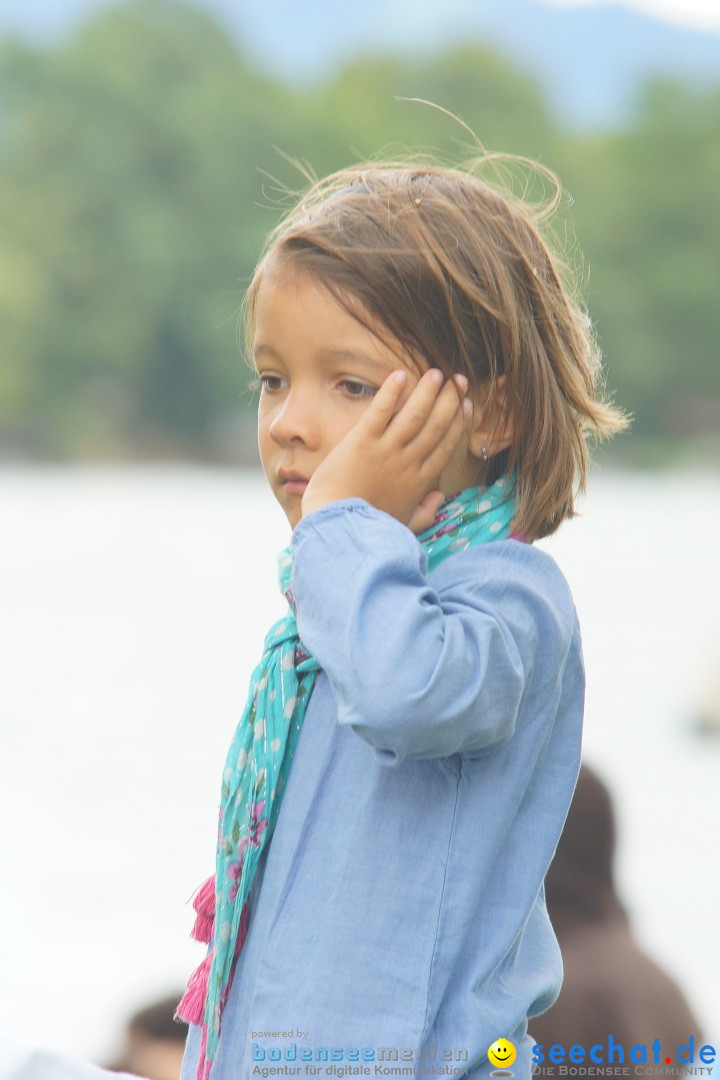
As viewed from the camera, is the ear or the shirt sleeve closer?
the shirt sleeve

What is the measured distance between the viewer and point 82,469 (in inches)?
523

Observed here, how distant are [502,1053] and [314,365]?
1.42 ft

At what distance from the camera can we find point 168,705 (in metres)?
8.80

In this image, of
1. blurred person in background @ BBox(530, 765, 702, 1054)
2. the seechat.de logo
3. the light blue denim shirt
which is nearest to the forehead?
the light blue denim shirt

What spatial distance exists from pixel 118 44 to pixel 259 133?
3.34m

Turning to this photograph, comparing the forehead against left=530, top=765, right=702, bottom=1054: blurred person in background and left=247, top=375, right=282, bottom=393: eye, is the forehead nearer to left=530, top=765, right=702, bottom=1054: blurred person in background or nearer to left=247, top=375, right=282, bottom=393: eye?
left=247, top=375, right=282, bottom=393: eye

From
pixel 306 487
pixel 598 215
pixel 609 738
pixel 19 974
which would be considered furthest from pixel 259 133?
pixel 306 487

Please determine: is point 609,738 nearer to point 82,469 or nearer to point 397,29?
point 82,469

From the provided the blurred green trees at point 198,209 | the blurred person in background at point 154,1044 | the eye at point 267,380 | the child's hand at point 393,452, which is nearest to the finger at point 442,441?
the child's hand at point 393,452

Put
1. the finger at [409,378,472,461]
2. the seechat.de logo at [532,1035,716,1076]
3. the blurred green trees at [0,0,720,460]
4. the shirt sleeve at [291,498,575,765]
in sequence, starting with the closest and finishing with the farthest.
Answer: the shirt sleeve at [291,498,575,765], the finger at [409,378,472,461], the seechat.de logo at [532,1035,716,1076], the blurred green trees at [0,0,720,460]

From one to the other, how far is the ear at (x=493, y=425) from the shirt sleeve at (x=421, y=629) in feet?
0.27

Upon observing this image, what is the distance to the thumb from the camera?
30.5 inches

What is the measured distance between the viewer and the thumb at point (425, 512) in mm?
773

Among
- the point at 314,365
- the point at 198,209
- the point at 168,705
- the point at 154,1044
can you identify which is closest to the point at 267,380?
the point at 314,365
